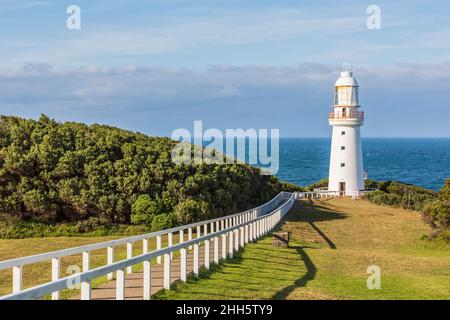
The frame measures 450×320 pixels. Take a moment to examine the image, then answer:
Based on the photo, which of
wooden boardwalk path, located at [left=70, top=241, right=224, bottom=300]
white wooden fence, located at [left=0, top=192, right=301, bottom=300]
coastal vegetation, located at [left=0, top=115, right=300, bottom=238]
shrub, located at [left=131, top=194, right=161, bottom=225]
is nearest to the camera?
white wooden fence, located at [left=0, top=192, right=301, bottom=300]

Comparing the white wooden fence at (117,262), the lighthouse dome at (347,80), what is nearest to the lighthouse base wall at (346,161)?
the lighthouse dome at (347,80)

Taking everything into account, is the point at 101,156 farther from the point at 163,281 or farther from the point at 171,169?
the point at 163,281

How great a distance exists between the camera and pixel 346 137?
57844 mm

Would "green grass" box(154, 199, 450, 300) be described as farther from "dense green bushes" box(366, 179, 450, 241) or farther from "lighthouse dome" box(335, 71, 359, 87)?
"lighthouse dome" box(335, 71, 359, 87)

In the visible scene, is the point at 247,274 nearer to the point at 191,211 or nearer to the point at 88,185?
the point at 191,211

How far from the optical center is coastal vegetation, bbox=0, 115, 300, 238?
2773cm

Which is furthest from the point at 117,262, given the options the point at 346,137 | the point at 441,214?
the point at 346,137

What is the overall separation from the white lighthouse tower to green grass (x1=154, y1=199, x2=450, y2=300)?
1925 cm

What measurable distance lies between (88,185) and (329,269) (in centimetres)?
1305

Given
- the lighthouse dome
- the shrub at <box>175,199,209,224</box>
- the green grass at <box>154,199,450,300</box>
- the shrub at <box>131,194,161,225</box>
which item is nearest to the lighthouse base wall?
the lighthouse dome

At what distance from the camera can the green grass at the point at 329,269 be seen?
13.8 m

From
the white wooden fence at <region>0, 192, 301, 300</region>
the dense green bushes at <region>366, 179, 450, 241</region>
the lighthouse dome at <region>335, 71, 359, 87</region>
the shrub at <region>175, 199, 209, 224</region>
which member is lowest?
the dense green bushes at <region>366, 179, 450, 241</region>

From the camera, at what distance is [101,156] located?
30219mm

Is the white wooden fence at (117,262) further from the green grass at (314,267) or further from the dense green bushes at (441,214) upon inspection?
the dense green bushes at (441,214)
